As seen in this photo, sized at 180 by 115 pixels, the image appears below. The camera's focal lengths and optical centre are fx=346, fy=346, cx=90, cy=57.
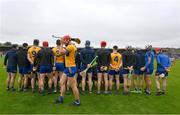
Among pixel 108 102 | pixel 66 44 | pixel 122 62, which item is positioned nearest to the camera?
pixel 66 44

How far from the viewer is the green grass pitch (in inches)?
454

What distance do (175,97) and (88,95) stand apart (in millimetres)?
3752

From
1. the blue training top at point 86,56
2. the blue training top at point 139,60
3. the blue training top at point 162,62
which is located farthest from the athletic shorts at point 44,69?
the blue training top at point 162,62

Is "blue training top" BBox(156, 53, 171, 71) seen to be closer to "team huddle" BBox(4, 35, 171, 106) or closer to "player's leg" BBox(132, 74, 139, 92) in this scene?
"team huddle" BBox(4, 35, 171, 106)

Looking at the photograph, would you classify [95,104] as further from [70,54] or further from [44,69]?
[44,69]

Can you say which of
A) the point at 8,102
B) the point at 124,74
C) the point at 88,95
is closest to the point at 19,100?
the point at 8,102

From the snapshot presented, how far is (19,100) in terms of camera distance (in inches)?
522

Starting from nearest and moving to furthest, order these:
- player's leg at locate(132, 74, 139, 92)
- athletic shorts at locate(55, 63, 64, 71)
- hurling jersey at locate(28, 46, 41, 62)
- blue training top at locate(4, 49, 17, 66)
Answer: athletic shorts at locate(55, 63, 64, 71), hurling jersey at locate(28, 46, 41, 62), blue training top at locate(4, 49, 17, 66), player's leg at locate(132, 74, 139, 92)

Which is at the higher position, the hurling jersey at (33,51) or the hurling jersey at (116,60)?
the hurling jersey at (33,51)

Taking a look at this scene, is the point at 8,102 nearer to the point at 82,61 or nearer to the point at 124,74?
the point at 82,61

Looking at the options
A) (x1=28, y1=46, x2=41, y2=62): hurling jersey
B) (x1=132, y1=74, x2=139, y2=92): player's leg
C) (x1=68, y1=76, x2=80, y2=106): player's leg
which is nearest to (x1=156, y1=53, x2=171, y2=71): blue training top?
(x1=132, y1=74, x2=139, y2=92): player's leg

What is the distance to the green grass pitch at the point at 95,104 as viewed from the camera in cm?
1153

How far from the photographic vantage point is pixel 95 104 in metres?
12.7

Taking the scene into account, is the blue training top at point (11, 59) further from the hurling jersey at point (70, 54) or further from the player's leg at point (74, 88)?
the player's leg at point (74, 88)
